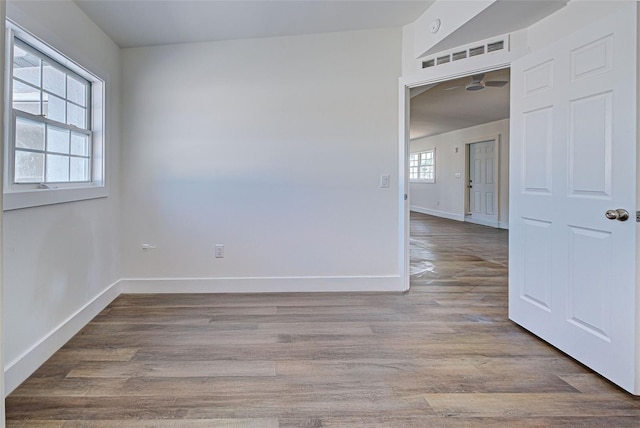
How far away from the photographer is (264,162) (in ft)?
11.5

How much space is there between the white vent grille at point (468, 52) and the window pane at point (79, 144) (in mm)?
2844

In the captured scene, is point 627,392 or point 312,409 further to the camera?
point 627,392

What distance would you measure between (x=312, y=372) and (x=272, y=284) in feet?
5.16

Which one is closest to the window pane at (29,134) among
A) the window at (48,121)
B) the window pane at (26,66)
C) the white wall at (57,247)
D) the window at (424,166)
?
the window at (48,121)

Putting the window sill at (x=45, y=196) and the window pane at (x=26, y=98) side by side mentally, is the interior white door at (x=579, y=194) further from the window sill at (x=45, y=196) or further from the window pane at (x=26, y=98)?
the window pane at (x=26, y=98)

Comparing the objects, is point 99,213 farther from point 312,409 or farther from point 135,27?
point 312,409

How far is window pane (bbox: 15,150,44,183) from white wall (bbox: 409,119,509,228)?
808cm

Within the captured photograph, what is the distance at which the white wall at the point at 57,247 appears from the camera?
1968 mm

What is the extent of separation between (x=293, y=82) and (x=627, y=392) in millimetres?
3177

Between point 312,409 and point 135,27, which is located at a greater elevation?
point 135,27

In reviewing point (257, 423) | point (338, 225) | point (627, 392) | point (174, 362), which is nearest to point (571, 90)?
point (627, 392)

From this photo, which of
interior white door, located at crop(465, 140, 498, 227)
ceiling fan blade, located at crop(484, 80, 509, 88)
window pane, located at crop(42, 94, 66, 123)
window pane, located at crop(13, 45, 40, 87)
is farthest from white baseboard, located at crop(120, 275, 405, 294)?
interior white door, located at crop(465, 140, 498, 227)

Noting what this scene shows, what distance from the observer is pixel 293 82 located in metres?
3.49

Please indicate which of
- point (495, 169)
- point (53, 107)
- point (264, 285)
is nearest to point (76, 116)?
point (53, 107)
